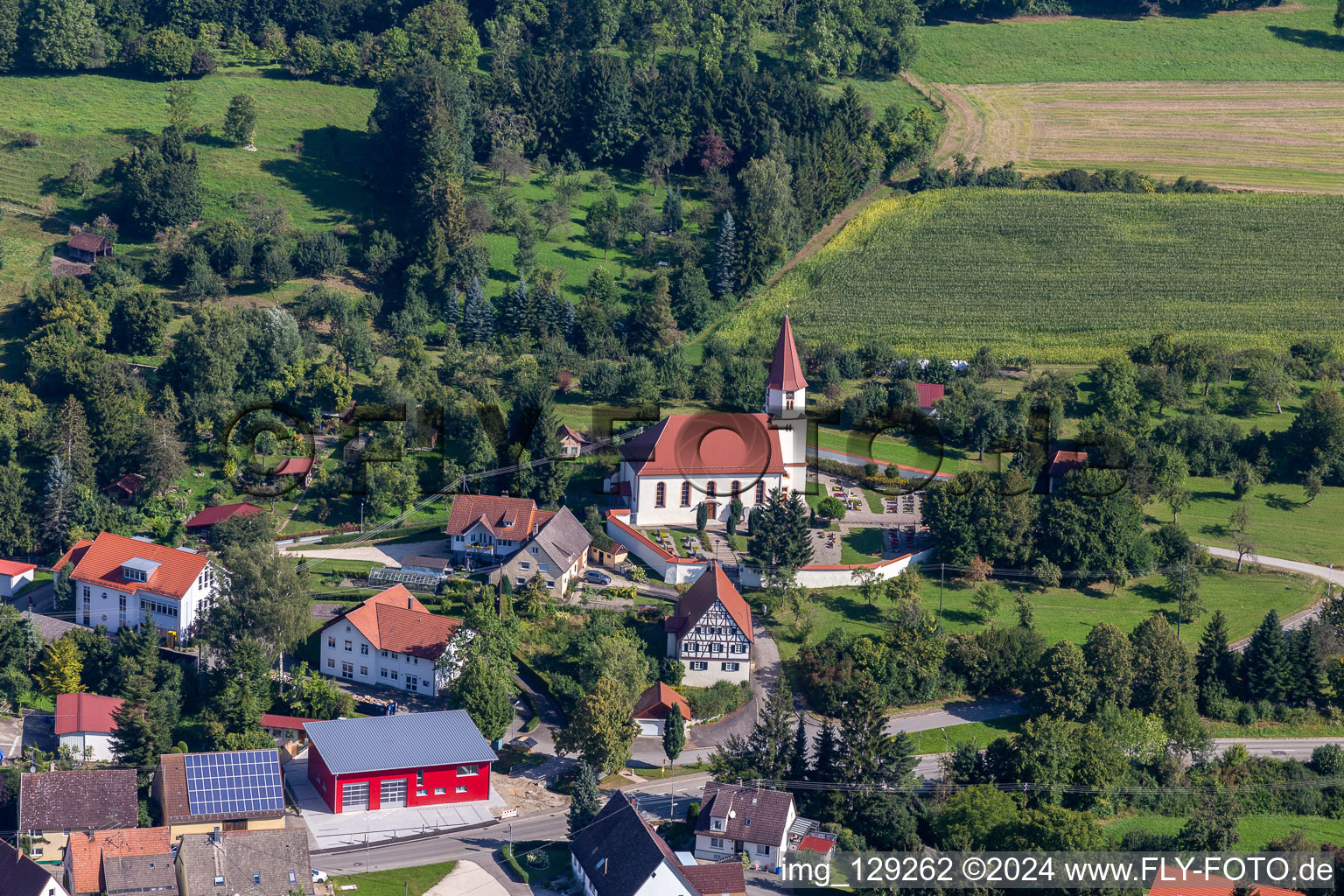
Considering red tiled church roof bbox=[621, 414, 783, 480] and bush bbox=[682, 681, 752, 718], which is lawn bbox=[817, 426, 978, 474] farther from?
bush bbox=[682, 681, 752, 718]

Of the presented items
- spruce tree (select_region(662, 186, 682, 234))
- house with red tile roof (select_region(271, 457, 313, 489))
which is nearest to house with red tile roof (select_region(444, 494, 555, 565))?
house with red tile roof (select_region(271, 457, 313, 489))

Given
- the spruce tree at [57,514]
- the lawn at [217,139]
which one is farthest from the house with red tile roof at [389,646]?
the lawn at [217,139]

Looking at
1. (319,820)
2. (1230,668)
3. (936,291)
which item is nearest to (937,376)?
(936,291)

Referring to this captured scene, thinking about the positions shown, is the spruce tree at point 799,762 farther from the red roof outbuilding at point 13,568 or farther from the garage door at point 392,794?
the red roof outbuilding at point 13,568

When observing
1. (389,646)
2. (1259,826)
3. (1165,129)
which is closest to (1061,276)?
(1165,129)

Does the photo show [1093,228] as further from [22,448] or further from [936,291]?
[22,448]

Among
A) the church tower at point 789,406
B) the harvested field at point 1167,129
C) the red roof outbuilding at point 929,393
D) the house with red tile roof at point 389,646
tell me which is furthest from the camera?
the harvested field at point 1167,129

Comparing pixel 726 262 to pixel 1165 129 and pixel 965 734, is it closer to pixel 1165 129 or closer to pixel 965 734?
pixel 1165 129
